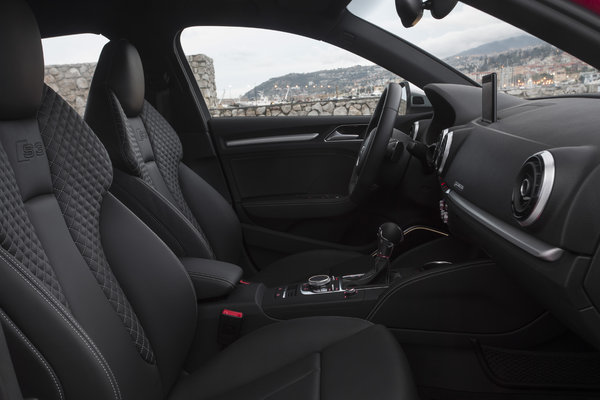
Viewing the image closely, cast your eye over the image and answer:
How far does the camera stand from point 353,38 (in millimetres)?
1966

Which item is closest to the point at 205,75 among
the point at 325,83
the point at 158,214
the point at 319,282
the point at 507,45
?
the point at 325,83

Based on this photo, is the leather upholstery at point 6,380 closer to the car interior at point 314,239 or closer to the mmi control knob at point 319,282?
the car interior at point 314,239

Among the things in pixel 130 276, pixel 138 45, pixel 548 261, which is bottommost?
pixel 130 276

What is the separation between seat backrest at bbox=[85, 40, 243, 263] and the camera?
1461 millimetres

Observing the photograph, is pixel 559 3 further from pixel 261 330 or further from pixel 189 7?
pixel 189 7

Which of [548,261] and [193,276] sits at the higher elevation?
[548,261]

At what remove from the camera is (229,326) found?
53.3 inches

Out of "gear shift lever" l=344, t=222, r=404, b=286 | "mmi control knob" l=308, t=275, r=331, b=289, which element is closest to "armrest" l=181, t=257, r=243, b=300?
"mmi control knob" l=308, t=275, r=331, b=289

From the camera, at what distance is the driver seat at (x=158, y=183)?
146 cm

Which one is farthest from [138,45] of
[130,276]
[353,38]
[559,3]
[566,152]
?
[566,152]

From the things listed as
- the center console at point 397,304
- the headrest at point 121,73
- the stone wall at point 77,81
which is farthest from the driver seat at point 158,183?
the center console at point 397,304

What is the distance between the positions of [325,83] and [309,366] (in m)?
1.47

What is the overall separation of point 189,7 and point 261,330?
1489 millimetres

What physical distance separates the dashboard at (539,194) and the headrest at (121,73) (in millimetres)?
1003
